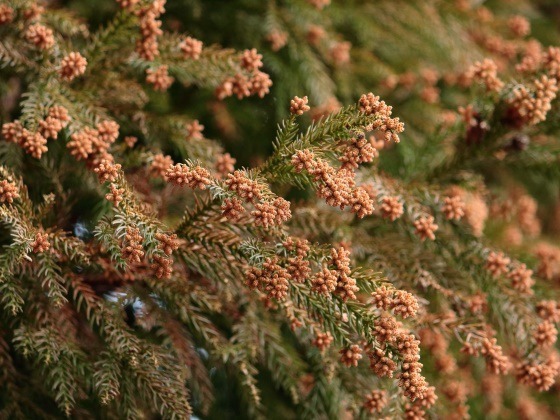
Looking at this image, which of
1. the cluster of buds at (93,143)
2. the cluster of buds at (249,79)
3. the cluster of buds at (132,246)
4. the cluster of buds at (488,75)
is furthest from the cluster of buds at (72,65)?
the cluster of buds at (488,75)

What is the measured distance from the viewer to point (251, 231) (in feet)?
3.70

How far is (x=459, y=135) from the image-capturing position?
1514 mm

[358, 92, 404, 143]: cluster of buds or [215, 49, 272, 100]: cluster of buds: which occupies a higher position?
[358, 92, 404, 143]: cluster of buds

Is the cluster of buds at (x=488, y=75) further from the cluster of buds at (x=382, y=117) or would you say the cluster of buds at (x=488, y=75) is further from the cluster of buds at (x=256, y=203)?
the cluster of buds at (x=256, y=203)

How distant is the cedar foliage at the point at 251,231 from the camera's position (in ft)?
3.39

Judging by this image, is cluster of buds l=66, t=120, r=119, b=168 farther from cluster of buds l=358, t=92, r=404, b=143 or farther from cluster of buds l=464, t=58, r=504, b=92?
cluster of buds l=464, t=58, r=504, b=92

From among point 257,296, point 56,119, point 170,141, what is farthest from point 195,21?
point 257,296

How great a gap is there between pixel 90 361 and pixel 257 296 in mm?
339

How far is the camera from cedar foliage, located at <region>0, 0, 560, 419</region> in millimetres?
1034

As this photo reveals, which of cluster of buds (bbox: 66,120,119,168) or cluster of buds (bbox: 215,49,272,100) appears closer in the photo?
cluster of buds (bbox: 66,120,119,168)

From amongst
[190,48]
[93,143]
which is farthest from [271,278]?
[190,48]

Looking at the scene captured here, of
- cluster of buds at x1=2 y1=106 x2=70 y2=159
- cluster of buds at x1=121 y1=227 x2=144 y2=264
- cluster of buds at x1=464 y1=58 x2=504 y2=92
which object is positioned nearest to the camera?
cluster of buds at x1=121 y1=227 x2=144 y2=264

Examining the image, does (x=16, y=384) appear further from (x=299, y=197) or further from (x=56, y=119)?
(x=299, y=197)

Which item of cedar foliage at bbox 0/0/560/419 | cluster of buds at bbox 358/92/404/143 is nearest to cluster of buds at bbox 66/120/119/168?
cedar foliage at bbox 0/0/560/419
